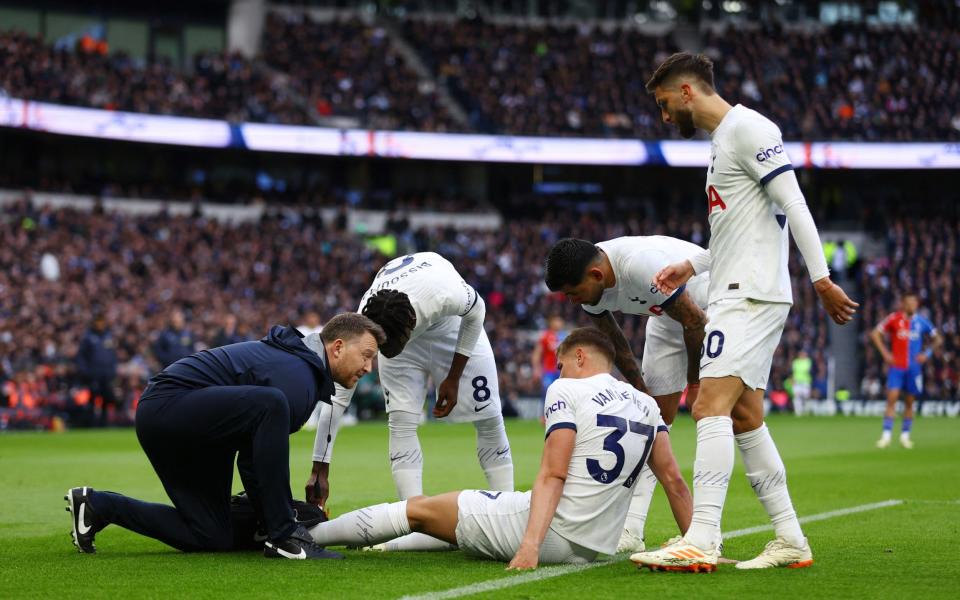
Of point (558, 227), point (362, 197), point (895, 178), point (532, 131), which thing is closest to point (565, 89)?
point (532, 131)

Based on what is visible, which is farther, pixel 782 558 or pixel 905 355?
pixel 905 355

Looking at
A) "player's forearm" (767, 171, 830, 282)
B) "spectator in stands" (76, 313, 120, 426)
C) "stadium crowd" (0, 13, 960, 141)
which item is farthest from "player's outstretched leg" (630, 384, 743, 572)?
"stadium crowd" (0, 13, 960, 141)

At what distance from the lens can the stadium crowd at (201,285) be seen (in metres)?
26.2

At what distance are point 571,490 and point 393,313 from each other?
5.09ft

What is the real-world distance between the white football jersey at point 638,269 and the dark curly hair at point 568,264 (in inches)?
10.7

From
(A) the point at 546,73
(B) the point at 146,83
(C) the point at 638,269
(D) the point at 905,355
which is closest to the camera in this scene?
(C) the point at 638,269

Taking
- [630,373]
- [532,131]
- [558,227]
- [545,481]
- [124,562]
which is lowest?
[124,562]

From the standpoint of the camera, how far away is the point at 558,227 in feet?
144

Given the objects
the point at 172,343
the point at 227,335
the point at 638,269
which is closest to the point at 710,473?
the point at 638,269

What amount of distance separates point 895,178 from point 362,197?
2057 cm

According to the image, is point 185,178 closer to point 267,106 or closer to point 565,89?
point 267,106

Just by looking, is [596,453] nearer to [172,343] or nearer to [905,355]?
[905,355]

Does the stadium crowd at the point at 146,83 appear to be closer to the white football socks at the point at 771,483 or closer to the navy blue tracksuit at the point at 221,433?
the navy blue tracksuit at the point at 221,433

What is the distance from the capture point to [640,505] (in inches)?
285
